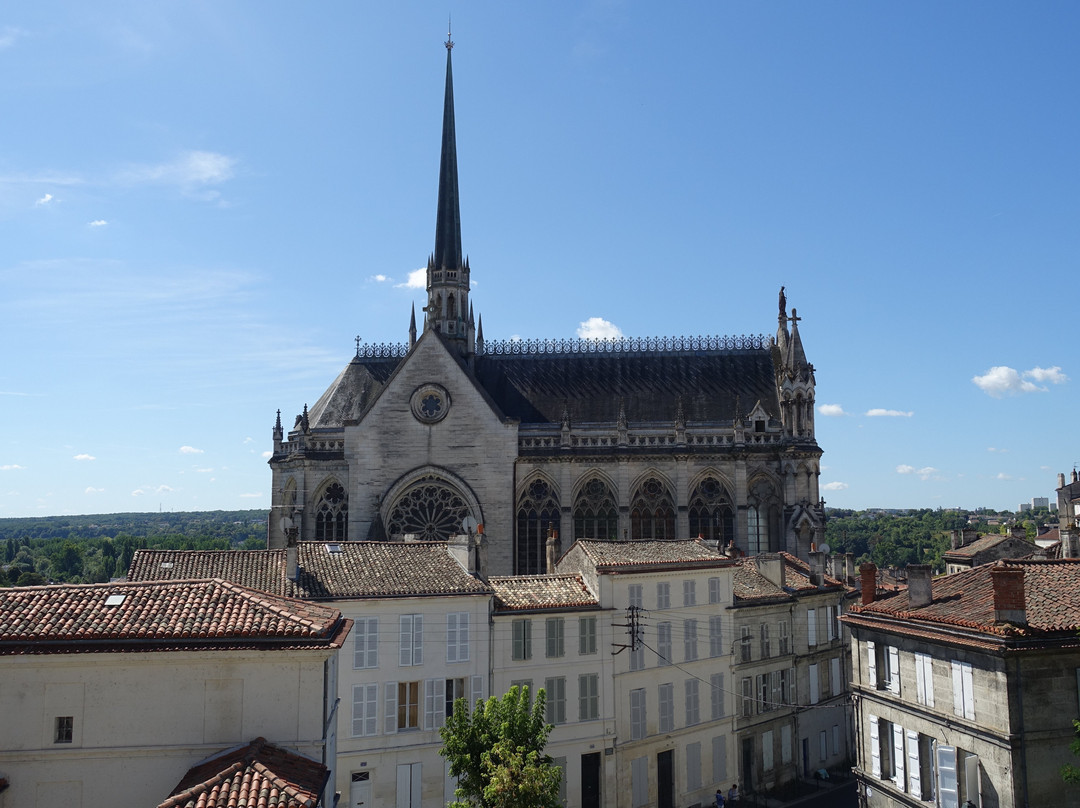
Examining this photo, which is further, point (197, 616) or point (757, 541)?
point (757, 541)

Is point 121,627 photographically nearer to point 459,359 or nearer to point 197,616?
point 197,616

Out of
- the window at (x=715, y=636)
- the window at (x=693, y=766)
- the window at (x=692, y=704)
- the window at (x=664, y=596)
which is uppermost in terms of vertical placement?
the window at (x=664, y=596)

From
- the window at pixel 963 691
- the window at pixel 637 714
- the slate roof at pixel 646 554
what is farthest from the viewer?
the slate roof at pixel 646 554

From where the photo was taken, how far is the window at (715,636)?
3422 cm

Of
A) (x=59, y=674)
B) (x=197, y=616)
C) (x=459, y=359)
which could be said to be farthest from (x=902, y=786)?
(x=459, y=359)

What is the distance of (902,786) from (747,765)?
42.8 feet

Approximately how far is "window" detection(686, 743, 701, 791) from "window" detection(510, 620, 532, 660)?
24.1 ft

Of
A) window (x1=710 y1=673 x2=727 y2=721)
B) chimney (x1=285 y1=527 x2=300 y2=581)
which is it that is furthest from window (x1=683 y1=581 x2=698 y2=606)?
chimney (x1=285 y1=527 x2=300 y2=581)

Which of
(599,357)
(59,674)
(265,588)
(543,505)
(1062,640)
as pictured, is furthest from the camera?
(599,357)

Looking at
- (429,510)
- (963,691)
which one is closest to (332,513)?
(429,510)

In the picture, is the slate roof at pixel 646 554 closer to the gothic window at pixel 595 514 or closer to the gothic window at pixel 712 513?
the gothic window at pixel 712 513

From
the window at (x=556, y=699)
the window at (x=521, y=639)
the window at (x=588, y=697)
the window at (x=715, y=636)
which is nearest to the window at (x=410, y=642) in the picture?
the window at (x=521, y=639)

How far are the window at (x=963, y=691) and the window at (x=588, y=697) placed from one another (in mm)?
12320

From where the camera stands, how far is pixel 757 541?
48938mm
